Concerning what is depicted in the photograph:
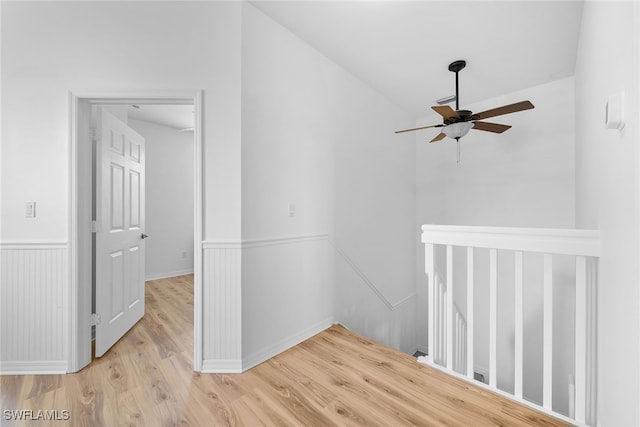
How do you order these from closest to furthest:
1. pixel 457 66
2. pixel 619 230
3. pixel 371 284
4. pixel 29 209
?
pixel 619 230
pixel 29 209
pixel 457 66
pixel 371 284

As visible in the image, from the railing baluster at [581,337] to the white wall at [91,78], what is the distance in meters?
1.92

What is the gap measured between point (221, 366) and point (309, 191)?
1512mm

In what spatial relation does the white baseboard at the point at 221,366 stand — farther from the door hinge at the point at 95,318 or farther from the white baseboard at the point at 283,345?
the door hinge at the point at 95,318

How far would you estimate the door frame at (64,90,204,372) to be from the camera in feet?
6.44

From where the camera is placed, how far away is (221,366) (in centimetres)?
196

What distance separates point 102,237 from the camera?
7.50ft

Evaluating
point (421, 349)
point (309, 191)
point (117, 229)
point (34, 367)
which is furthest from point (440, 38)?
point (421, 349)

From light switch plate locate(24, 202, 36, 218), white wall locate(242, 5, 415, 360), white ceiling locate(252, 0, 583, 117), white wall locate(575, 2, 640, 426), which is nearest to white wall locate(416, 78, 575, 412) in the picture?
white ceiling locate(252, 0, 583, 117)

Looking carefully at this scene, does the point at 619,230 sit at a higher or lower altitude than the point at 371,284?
higher

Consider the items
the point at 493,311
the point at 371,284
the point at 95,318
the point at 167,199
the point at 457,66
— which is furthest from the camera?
the point at 167,199

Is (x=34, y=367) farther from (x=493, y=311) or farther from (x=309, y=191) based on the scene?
(x=493, y=311)

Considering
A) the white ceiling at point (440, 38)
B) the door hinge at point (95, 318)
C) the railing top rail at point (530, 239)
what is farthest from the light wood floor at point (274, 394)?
the white ceiling at point (440, 38)

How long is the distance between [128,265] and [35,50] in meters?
1.79

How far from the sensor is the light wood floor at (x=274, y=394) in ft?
4.92
